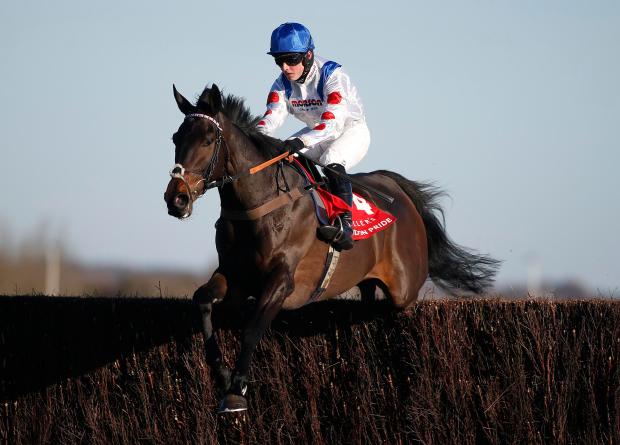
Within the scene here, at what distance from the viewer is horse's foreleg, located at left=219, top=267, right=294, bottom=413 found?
5891 mm

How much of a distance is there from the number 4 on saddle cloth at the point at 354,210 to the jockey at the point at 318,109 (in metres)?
0.08

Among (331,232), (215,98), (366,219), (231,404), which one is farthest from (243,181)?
(231,404)

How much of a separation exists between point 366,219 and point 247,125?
115 centimetres

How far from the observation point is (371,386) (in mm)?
7074

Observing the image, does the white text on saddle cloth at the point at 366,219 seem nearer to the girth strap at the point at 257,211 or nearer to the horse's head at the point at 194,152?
the girth strap at the point at 257,211

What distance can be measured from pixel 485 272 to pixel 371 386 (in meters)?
1.92

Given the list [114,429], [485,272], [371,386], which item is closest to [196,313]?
[371,386]

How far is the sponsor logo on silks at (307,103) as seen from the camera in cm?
705

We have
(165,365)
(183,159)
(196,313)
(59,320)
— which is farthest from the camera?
(59,320)

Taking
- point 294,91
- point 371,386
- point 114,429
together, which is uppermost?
point 294,91

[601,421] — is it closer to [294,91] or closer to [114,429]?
[294,91]

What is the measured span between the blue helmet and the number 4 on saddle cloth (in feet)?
2.40

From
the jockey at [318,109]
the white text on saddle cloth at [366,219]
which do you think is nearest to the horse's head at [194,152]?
the jockey at [318,109]

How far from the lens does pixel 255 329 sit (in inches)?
240
